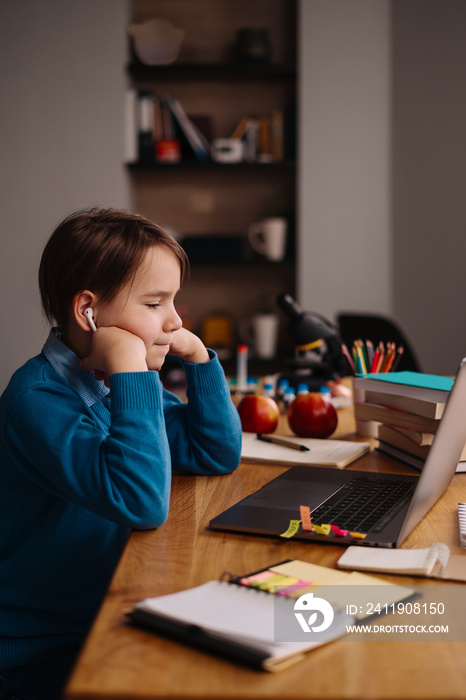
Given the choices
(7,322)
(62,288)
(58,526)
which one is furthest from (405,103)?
(58,526)

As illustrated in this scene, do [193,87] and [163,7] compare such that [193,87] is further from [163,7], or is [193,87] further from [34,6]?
[34,6]

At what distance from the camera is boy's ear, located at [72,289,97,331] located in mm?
1012

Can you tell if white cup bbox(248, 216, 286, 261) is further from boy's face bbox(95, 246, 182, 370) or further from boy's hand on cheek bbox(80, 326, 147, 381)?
boy's hand on cheek bbox(80, 326, 147, 381)

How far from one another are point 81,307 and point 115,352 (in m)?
0.12

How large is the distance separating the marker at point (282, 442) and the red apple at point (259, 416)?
0.18ft

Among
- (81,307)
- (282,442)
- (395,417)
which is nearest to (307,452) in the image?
(282,442)

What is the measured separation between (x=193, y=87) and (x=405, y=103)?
1.20 meters

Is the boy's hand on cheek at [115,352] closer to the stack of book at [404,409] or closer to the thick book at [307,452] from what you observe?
the thick book at [307,452]

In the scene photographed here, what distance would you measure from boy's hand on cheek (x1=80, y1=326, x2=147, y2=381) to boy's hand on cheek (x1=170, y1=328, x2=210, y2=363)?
0.62 feet

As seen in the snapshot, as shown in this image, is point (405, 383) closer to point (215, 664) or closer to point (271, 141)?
point (215, 664)

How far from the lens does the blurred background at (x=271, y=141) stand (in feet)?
11.5

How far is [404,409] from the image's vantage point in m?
1.25

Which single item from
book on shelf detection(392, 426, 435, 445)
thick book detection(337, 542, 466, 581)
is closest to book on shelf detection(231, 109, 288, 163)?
Answer: book on shelf detection(392, 426, 435, 445)

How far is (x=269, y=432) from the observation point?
1478 mm
